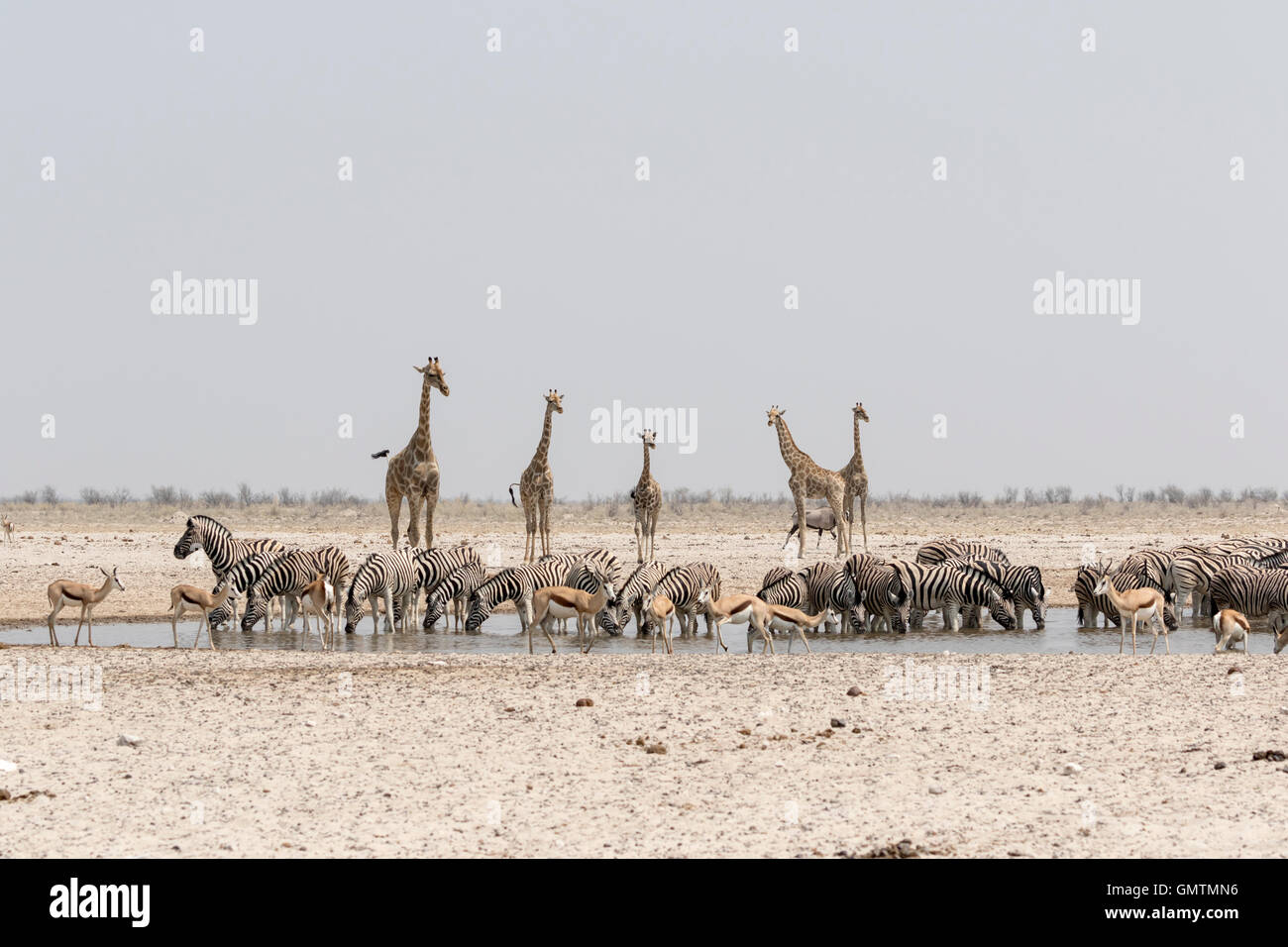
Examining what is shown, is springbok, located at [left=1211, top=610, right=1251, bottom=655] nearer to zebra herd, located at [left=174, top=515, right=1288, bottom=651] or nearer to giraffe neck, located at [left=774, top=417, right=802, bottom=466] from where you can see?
zebra herd, located at [left=174, top=515, right=1288, bottom=651]

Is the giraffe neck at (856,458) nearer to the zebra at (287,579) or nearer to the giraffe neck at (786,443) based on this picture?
the giraffe neck at (786,443)

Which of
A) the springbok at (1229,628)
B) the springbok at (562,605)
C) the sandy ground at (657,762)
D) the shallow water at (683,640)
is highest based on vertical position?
the springbok at (562,605)

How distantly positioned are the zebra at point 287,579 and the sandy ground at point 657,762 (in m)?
5.30

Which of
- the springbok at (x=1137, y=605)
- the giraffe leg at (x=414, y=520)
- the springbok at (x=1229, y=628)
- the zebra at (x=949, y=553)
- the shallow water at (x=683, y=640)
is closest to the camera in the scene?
the springbok at (x=1229, y=628)

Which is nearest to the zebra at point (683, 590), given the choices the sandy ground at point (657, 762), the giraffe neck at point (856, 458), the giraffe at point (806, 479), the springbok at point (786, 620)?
the springbok at point (786, 620)

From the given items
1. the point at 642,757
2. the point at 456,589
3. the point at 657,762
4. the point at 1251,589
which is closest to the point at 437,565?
the point at 456,589

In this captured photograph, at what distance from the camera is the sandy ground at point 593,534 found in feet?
77.2

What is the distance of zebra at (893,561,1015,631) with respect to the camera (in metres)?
17.0

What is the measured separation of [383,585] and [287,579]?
1.26 meters

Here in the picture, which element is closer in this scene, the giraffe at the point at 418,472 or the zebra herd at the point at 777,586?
the zebra herd at the point at 777,586

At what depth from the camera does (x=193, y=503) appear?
62.6m
